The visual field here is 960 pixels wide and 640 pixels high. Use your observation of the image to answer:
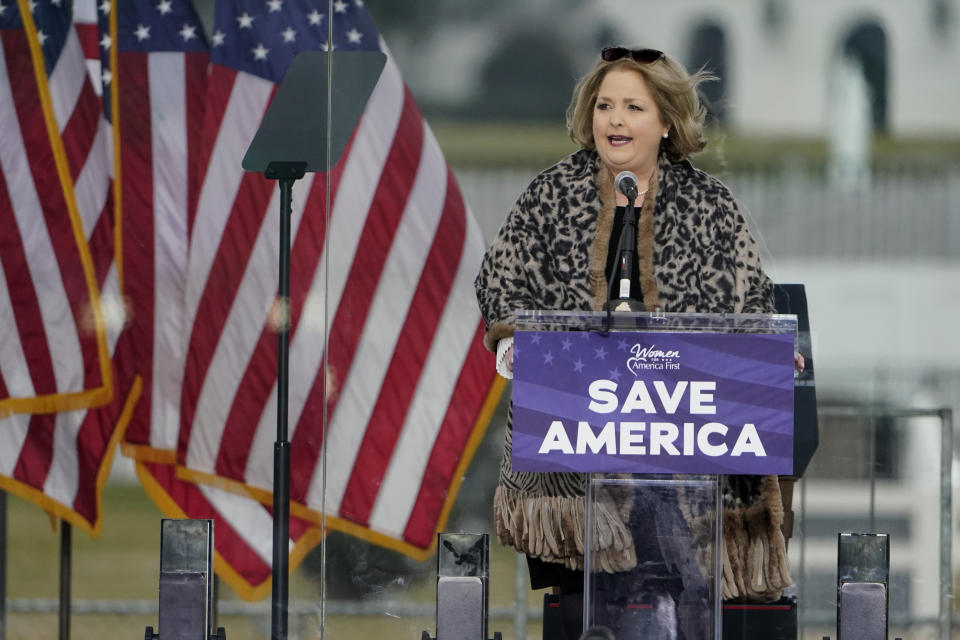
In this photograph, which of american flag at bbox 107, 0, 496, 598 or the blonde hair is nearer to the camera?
the blonde hair

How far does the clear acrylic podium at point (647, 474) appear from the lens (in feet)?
11.5

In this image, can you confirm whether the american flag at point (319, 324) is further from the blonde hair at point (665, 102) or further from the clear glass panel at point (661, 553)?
the clear glass panel at point (661, 553)

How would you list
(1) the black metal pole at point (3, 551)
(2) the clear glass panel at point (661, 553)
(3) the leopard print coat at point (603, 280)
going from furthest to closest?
(1) the black metal pole at point (3, 551) < (3) the leopard print coat at point (603, 280) < (2) the clear glass panel at point (661, 553)

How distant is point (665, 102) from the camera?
4.21 metres

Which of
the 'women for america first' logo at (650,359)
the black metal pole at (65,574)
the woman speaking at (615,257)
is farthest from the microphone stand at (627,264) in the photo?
the black metal pole at (65,574)

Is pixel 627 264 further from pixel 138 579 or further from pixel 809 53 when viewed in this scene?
pixel 138 579

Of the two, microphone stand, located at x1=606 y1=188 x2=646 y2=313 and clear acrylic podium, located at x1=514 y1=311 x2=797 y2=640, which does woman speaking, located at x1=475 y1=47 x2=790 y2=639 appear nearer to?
clear acrylic podium, located at x1=514 y1=311 x2=797 y2=640

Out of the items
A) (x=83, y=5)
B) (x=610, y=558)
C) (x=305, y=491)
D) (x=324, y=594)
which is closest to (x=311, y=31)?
(x=83, y=5)

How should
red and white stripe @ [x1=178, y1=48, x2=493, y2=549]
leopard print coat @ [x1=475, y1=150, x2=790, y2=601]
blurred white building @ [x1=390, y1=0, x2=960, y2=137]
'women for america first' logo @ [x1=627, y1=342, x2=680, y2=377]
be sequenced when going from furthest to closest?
red and white stripe @ [x1=178, y1=48, x2=493, y2=549], blurred white building @ [x1=390, y1=0, x2=960, y2=137], leopard print coat @ [x1=475, y1=150, x2=790, y2=601], 'women for america first' logo @ [x1=627, y1=342, x2=680, y2=377]

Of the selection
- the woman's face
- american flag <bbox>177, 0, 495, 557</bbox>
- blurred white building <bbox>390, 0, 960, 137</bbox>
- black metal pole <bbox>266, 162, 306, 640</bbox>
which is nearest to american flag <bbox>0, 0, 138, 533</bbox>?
american flag <bbox>177, 0, 495, 557</bbox>

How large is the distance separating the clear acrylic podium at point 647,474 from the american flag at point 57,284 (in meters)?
2.33

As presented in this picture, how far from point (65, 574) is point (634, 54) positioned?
293 centimetres

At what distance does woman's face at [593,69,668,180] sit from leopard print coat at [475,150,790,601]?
0.07 meters

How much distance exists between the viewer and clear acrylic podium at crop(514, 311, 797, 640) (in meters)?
3.52
